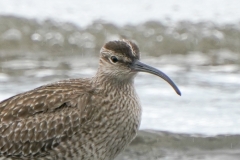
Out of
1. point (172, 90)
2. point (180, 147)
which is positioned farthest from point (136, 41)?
point (180, 147)

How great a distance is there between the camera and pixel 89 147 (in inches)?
345

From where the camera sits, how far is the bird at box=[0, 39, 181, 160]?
8.79 m

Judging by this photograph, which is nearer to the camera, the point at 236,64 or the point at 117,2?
the point at 236,64

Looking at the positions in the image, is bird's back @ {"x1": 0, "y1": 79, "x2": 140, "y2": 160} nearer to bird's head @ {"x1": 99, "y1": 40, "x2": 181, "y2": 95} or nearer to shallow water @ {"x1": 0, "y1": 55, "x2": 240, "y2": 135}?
bird's head @ {"x1": 99, "y1": 40, "x2": 181, "y2": 95}

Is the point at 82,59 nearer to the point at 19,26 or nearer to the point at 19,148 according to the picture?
the point at 19,26

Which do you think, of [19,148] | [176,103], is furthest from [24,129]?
[176,103]

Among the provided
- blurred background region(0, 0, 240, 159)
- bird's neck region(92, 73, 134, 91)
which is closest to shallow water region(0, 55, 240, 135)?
blurred background region(0, 0, 240, 159)

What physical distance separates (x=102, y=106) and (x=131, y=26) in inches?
263

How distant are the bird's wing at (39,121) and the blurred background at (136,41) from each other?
9.51 feet

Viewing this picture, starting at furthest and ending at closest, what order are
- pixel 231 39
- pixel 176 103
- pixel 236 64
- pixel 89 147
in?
pixel 231 39
pixel 236 64
pixel 176 103
pixel 89 147

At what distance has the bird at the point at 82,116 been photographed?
28.8ft

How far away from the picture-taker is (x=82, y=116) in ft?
29.1

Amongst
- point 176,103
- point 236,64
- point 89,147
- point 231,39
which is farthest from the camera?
point 231,39

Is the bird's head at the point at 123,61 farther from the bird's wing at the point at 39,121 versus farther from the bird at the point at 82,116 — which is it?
the bird's wing at the point at 39,121
